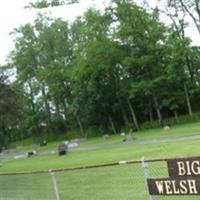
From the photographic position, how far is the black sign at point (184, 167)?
10.9 m

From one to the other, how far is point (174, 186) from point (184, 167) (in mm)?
541

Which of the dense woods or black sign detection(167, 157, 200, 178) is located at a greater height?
the dense woods

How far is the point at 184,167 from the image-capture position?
11.0 metres

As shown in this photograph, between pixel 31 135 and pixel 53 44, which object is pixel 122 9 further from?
pixel 31 135

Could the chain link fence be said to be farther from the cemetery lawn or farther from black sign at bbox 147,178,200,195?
the cemetery lawn

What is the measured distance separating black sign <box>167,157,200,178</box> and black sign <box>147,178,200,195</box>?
107mm

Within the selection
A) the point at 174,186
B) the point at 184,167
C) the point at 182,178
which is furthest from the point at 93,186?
the point at 184,167

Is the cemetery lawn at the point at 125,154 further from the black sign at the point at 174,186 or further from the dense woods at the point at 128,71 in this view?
the dense woods at the point at 128,71

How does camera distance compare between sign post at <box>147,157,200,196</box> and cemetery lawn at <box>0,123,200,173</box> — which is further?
cemetery lawn at <box>0,123,200,173</box>

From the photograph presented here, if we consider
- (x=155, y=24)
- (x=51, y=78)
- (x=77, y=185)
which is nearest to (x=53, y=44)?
(x=51, y=78)

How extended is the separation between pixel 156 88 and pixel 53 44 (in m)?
24.3

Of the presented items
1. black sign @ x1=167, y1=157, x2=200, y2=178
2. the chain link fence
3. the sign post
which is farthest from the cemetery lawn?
black sign @ x1=167, y1=157, x2=200, y2=178

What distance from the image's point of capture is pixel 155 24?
71062 mm

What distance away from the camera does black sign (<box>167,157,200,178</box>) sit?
35.6 ft
